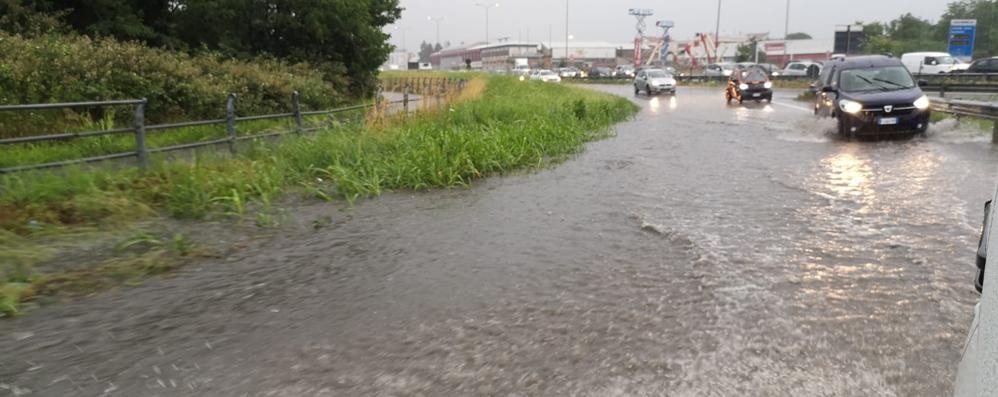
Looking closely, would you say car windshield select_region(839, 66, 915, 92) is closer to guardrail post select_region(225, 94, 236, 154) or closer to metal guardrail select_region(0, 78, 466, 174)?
metal guardrail select_region(0, 78, 466, 174)

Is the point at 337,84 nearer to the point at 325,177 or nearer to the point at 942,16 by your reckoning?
the point at 325,177

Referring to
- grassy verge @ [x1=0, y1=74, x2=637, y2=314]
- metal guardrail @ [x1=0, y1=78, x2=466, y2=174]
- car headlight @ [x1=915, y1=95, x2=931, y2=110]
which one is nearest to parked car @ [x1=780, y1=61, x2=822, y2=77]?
car headlight @ [x1=915, y1=95, x2=931, y2=110]

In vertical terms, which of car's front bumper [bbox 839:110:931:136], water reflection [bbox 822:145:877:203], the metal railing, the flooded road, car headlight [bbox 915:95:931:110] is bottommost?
the flooded road

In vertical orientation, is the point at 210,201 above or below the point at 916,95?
below

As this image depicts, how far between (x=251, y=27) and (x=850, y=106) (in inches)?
616

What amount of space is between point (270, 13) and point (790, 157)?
14.9m

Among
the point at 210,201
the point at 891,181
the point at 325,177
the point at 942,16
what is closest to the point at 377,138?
the point at 325,177

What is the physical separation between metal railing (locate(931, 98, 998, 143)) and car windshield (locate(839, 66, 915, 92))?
1.24m

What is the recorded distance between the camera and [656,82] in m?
36.9

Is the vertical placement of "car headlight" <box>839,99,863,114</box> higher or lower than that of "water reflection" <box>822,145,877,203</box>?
higher

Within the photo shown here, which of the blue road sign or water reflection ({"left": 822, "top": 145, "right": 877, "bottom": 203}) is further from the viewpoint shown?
the blue road sign

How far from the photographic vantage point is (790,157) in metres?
11.6

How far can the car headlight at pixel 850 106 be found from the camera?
13.2 metres

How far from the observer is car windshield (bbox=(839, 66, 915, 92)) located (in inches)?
543
